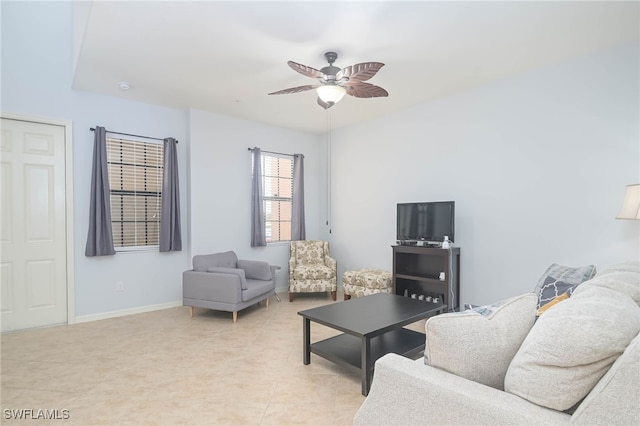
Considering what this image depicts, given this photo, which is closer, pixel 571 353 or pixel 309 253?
pixel 571 353

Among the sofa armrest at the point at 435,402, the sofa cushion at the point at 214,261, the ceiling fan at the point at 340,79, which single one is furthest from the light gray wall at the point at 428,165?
the sofa armrest at the point at 435,402

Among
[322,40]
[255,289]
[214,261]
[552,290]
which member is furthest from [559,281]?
[214,261]

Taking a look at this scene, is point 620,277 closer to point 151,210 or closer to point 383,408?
point 383,408

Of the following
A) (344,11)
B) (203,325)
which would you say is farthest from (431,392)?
(203,325)

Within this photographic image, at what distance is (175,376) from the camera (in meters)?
2.72

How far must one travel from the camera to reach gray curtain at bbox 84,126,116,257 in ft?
13.6

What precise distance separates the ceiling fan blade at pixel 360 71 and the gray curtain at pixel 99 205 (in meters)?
3.12

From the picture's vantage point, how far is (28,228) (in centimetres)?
387

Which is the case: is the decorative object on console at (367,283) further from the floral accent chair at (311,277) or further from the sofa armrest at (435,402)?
the sofa armrest at (435,402)

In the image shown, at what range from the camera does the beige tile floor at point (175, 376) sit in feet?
7.29

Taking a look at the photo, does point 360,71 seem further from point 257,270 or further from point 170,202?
point 170,202

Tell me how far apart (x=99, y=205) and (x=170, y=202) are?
83 centimetres

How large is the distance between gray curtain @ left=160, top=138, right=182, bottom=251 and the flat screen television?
121 inches

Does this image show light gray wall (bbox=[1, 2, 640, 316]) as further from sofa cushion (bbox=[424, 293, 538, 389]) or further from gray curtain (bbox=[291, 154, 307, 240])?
sofa cushion (bbox=[424, 293, 538, 389])
